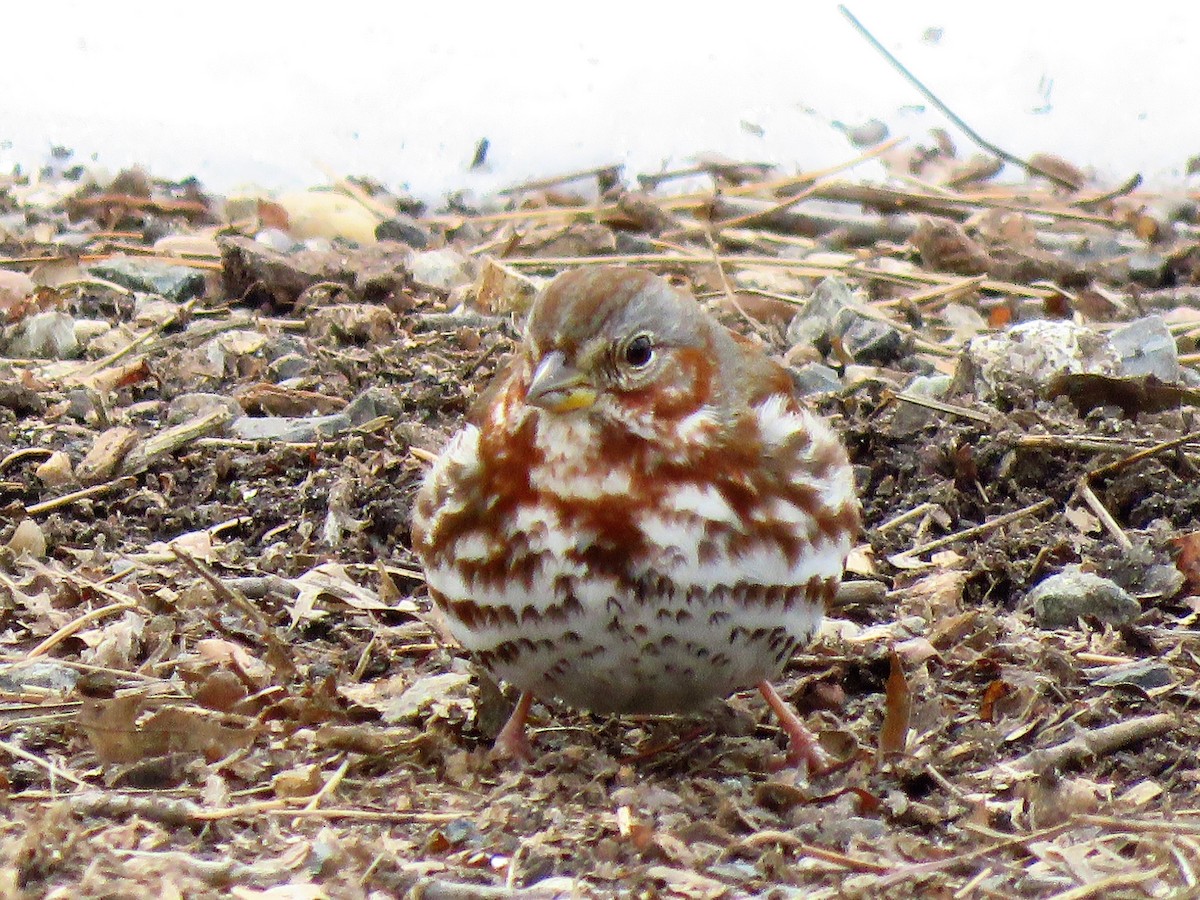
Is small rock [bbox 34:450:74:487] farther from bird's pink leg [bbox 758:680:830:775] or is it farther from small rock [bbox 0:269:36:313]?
bird's pink leg [bbox 758:680:830:775]

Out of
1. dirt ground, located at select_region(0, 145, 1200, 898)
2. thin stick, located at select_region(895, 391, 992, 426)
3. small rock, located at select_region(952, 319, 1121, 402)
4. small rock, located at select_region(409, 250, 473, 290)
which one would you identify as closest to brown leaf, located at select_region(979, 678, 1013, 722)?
dirt ground, located at select_region(0, 145, 1200, 898)

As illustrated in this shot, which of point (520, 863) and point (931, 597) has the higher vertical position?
point (520, 863)

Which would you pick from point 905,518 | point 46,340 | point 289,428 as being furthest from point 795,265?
point 46,340

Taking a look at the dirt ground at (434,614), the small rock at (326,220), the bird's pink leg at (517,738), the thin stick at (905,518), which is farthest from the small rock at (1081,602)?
the small rock at (326,220)

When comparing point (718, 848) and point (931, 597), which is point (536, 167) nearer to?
point (931, 597)

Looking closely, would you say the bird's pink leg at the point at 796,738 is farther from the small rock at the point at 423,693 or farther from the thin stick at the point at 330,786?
the thin stick at the point at 330,786

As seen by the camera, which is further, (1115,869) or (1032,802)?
(1032,802)

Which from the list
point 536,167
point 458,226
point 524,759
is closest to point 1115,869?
point 524,759

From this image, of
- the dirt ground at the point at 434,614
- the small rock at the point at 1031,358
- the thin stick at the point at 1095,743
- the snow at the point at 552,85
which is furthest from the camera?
the snow at the point at 552,85
